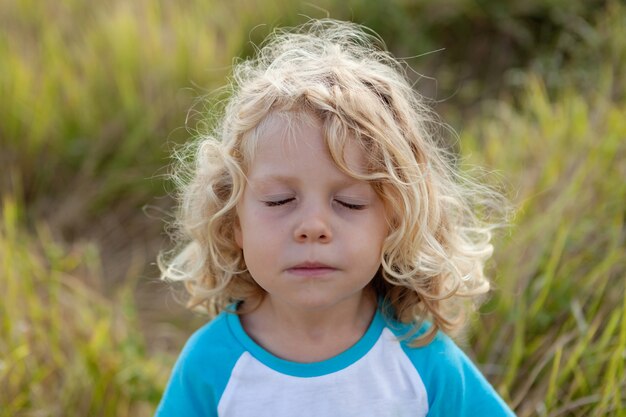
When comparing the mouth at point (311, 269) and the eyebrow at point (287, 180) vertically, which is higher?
the eyebrow at point (287, 180)

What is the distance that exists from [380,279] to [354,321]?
0.13m

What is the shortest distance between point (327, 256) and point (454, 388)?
1.30 ft

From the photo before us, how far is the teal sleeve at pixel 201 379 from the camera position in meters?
1.91

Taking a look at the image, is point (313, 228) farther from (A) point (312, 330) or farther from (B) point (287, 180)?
(A) point (312, 330)

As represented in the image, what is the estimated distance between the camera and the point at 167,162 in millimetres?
4156

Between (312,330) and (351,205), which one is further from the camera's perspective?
(312,330)

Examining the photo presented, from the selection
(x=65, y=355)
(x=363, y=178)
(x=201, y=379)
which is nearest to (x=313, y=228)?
(x=363, y=178)

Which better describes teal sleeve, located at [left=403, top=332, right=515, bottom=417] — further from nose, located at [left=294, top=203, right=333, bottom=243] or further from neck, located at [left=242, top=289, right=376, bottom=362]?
nose, located at [left=294, top=203, right=333, bottom=243]

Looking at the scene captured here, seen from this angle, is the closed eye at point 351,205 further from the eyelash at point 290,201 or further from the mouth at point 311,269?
the mouth at point 311,269

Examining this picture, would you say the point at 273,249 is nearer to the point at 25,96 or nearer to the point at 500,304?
the point at 500,304

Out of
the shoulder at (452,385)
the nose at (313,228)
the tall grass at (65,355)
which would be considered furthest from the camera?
the tall grass at (65,355)

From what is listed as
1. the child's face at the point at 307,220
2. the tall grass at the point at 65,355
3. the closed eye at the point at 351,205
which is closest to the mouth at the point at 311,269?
the child's face at the point at 307,220

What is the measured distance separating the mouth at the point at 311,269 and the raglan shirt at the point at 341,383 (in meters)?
0.24

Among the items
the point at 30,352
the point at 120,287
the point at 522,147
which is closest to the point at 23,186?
the point at 120,287
